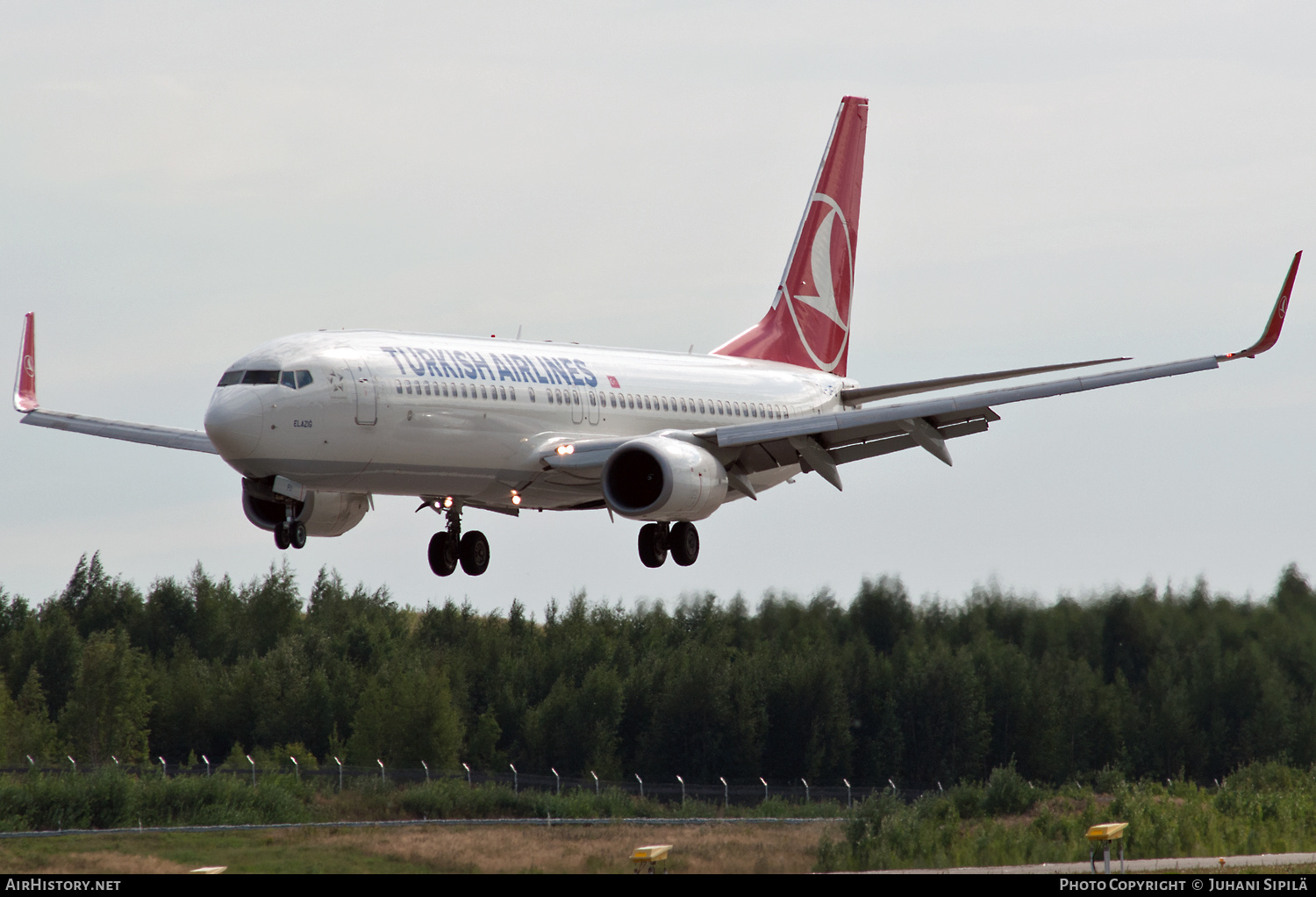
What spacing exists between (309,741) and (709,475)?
56739 millimetres

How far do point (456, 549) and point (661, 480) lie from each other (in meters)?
5.60

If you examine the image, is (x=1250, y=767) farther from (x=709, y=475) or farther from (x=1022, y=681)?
(x=709, y=475)

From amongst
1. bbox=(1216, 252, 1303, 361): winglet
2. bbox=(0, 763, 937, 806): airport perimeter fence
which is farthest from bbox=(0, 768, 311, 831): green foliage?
bbox=(1216, 252, 1303, 361): winglet

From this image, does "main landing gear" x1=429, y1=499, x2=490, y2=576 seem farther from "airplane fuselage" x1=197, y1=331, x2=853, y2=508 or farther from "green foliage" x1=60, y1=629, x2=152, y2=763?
"green foliage" x1=60, y1=629, x2=152, y2=763

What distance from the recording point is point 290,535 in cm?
3509

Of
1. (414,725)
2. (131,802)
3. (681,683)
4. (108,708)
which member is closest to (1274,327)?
(131,802)

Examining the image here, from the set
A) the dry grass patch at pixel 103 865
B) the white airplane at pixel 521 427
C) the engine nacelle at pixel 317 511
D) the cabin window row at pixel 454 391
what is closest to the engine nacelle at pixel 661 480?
the white airplane at pixel 521 427

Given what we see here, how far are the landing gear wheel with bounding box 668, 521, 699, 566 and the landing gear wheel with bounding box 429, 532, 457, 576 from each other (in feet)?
15.7

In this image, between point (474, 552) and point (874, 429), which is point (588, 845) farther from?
point (874, 429)

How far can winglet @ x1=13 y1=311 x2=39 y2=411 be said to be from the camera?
3991 centimetres

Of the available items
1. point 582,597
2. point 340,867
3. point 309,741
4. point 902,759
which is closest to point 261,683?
point 309,741

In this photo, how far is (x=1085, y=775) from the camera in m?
63.2

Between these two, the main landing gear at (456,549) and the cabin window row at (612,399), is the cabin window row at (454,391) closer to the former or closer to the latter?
the cabin window row at (612,399)
